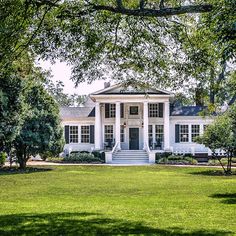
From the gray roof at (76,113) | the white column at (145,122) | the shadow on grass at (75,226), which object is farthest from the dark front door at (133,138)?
the shadow on grass at (75,226)

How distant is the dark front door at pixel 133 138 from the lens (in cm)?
4725

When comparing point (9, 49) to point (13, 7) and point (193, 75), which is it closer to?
point (13, 7)

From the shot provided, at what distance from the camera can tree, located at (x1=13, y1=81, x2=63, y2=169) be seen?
33.5 m

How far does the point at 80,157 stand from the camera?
4209 centimetres

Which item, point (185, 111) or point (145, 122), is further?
point (185, 111)

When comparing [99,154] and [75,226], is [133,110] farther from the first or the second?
[75,226]

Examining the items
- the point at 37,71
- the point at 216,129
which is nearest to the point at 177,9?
the point at 37,71

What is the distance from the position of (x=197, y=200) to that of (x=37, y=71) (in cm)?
635

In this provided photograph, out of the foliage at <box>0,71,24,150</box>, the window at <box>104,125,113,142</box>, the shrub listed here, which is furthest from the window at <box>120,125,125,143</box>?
the foliage at <box>0,71,24,150</box>

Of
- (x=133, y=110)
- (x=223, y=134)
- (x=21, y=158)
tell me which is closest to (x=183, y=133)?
(x=133, y=110)

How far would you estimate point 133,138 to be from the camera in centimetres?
4744

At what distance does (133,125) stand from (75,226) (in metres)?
38.4

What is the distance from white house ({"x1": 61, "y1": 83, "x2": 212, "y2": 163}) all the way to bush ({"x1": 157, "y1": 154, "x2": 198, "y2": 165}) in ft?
9.82

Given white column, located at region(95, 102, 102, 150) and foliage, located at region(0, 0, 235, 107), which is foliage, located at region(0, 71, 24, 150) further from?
white column, located at region(95, 102, 102, 150)
